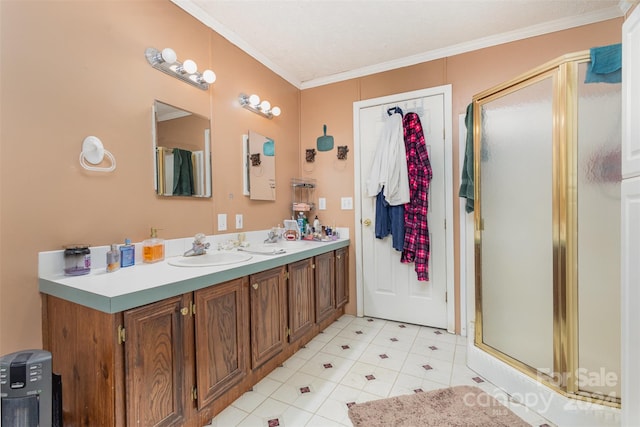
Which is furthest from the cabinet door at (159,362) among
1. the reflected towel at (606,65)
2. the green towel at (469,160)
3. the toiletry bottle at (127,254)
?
the reflected towel at (606,65)

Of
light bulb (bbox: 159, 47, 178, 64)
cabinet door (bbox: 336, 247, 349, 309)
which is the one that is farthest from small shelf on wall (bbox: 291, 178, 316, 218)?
light bulb (bbox: 159, 47, 178, 64)

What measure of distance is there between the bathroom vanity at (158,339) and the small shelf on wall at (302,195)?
1168mm

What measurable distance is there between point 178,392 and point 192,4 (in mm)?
2291

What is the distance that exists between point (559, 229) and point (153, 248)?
7.31 ft

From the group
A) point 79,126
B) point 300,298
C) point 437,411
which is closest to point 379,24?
point 79,126

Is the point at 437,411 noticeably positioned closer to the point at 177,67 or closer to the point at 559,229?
the point at 559,229

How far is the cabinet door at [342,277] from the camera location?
267cm

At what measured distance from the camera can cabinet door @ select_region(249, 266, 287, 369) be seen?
5.38ft

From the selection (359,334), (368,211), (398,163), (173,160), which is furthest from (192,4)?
(359,334)

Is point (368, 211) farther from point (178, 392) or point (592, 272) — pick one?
point (178, 392)

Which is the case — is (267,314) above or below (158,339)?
below

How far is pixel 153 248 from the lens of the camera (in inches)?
61.4

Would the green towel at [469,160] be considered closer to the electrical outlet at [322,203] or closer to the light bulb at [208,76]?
the electrical outlet at [322,203]

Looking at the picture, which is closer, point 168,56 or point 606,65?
point 606,65
